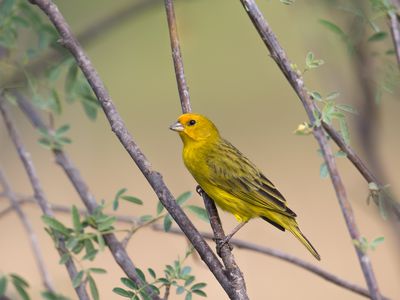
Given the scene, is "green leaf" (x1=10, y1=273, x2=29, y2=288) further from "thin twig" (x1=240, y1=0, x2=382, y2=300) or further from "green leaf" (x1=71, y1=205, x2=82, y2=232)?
"thin twig" (x1=240, y1=0, x2=382, y2=300)

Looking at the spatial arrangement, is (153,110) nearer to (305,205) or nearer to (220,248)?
(305,205)

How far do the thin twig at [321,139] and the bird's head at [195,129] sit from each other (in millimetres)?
1817

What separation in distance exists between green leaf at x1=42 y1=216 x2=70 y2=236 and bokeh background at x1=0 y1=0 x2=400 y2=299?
8.03 feet

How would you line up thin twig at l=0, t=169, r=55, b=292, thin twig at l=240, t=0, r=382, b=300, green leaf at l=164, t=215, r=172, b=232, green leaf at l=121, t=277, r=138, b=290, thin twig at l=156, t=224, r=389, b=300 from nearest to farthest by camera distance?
thin twig at l=240, t=0, r=382, b=300, green leaf at l=121, t=277, r=138, b=290, green leaf at l=164, t=215, r=172, b=232, thin twig at l=156, t=224, r=389, b=300, thin twig at l=0, t=169, r=55, b=292

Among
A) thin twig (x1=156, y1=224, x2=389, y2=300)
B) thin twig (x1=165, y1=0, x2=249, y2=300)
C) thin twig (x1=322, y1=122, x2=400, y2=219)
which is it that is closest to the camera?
thin twig (x1=322, y1=122, x2=400, y2=219)

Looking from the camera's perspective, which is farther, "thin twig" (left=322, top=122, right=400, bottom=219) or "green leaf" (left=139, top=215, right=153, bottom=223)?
"green leaf" (left=139, top=215, right=153, bottom=223)

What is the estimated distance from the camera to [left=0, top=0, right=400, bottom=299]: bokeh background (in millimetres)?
6996

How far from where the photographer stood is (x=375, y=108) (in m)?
3.84

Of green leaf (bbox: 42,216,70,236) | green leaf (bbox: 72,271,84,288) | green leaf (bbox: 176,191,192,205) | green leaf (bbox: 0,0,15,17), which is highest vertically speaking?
green leaf (bbox: 0,0,15,17)

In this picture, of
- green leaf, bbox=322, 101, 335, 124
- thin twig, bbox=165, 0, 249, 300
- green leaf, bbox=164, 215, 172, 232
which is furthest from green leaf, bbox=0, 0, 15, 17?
green leaf, bbox=322, 101, 335, 124

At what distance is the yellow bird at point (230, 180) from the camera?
4.19m

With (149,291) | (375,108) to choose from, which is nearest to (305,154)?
(375,108)

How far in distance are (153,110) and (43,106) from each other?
16.7 feet

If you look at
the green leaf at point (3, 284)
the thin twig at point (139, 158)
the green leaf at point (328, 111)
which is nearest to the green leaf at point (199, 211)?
the thin twig at point (139, 158)
